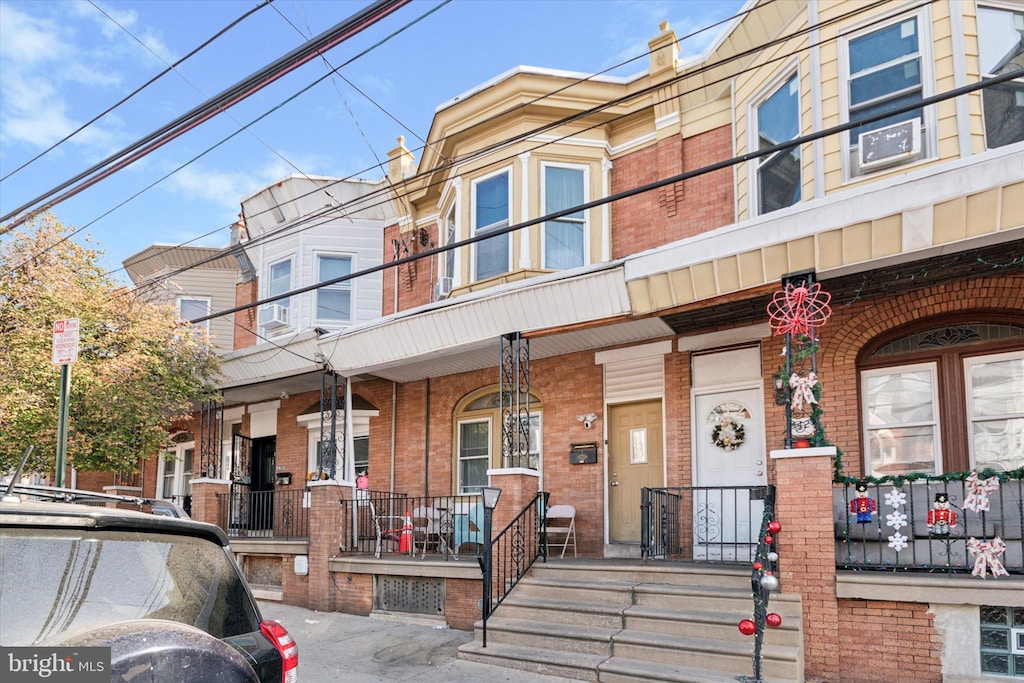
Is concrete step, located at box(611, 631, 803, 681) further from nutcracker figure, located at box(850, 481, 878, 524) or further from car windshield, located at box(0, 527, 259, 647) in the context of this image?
car windshield, located at box(0, 527, 259, 647)

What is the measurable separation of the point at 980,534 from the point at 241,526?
12.2 metres

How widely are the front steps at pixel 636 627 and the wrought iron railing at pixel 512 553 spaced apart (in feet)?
0.66

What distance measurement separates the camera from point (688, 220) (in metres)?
11.5

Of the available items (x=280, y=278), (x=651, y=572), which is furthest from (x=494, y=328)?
(x=280, y=278)

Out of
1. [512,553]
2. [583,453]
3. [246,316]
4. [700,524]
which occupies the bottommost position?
[512,553]

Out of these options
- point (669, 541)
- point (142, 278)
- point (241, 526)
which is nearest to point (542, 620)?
point (669, 541)

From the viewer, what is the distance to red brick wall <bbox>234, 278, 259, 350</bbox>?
57.2 ft

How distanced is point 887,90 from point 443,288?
7466mm

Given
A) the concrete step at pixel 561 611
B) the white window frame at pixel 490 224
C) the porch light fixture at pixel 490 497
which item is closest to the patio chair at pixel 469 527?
the porch light fixture at pixel 490 497

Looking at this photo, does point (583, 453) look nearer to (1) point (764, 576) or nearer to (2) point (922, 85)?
(1) point (764, 576)

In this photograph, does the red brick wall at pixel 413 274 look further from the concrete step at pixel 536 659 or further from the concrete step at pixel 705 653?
the concrete step at pixel 705 653

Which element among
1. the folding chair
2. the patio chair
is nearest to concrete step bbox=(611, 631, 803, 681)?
the folding chair

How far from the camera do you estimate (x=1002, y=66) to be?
28.6 ft

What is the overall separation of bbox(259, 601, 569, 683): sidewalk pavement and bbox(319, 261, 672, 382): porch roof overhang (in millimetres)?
3812
